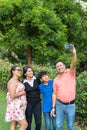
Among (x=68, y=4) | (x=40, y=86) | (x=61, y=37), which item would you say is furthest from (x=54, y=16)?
(x=40, y=86)

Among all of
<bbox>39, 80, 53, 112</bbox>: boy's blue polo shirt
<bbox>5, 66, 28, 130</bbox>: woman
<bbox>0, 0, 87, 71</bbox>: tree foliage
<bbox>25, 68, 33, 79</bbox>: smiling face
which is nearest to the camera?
<bbox>5, 66, 28, 130</bbox>: woman

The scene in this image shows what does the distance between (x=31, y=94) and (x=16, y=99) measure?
0.30 m

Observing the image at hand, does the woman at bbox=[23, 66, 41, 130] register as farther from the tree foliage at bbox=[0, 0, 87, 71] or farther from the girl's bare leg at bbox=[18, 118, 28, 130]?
the tree foliage at bbox=[0, 0, 87, 71]

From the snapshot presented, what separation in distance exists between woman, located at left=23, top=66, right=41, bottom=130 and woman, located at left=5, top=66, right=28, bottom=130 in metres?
0.11

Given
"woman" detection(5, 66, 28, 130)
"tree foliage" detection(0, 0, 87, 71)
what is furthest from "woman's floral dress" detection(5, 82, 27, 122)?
"tree foliage" detection(0, 0, 87, 71)

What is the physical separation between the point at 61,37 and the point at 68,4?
163 cm

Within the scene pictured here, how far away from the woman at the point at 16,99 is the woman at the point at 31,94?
4.3 inches

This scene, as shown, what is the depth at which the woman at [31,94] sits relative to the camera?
587cm

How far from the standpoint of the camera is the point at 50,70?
29.3 feet

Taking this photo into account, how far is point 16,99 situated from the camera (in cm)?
579

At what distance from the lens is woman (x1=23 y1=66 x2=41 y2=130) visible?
5.87 metres

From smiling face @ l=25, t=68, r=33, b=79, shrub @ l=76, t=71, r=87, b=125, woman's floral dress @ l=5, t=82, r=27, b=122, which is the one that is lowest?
shrub @ l=76, t=71, r=87, b=125

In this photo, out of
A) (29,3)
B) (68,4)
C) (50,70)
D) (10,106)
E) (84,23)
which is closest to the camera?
(10,106)

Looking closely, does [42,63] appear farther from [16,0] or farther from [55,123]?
[55,123]
